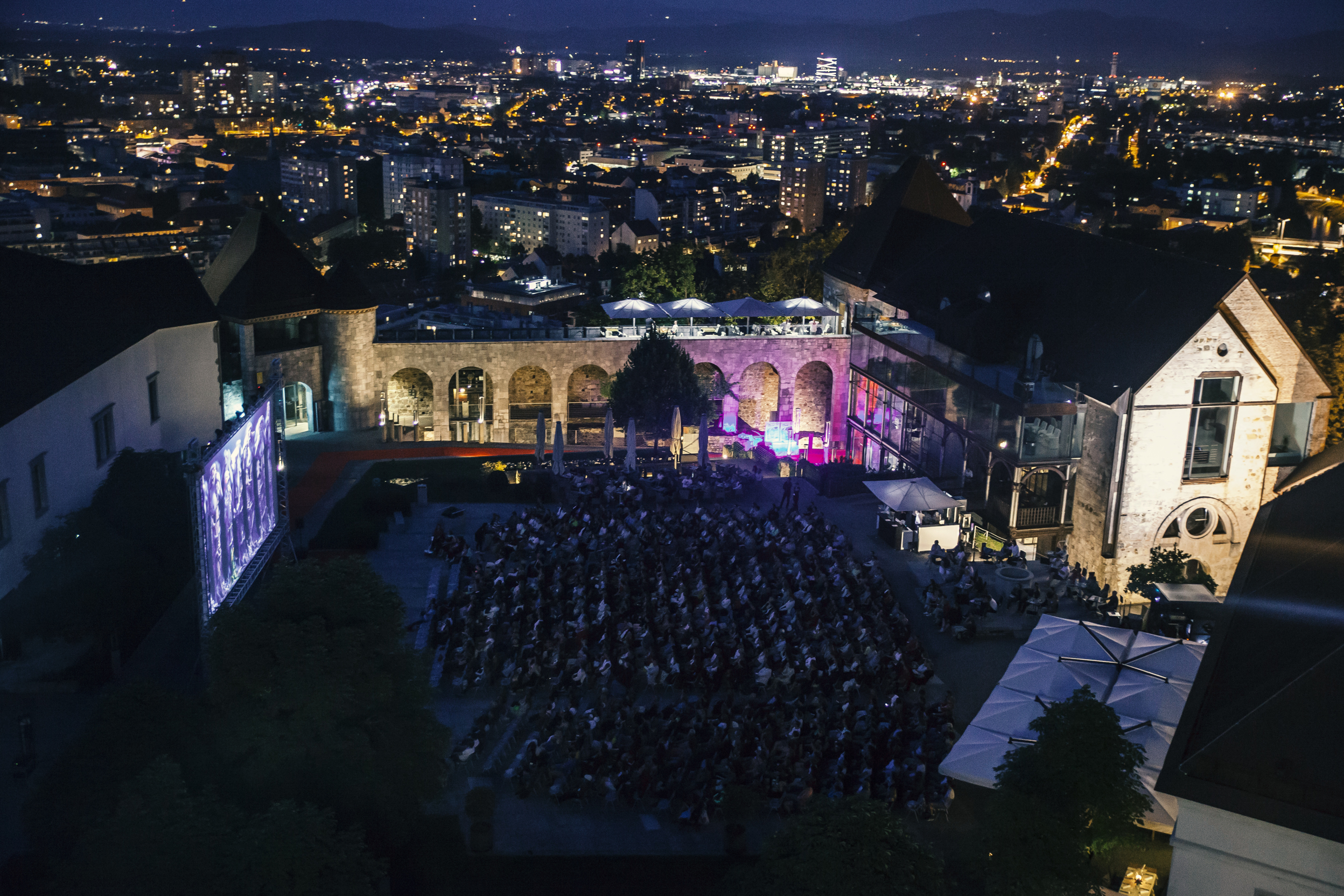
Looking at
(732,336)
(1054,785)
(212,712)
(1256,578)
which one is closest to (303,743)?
(212,712)

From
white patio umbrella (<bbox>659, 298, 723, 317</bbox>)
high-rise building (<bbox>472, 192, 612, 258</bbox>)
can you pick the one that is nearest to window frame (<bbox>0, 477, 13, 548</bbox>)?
white patio umbrella (<bbox>659, 298, 723, 317</bbox>)

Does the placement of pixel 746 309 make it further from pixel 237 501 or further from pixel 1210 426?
pixel 237 501

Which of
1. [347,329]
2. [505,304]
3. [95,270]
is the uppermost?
[95,270]

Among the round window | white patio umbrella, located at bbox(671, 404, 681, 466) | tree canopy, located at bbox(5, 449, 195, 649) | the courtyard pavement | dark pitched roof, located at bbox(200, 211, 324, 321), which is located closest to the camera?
the courtyard pavement

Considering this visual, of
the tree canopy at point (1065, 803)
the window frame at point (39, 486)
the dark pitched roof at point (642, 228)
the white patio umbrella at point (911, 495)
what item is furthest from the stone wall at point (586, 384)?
the dark pitched roof at point (642, 228)

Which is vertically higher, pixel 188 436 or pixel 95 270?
pixel 95 270

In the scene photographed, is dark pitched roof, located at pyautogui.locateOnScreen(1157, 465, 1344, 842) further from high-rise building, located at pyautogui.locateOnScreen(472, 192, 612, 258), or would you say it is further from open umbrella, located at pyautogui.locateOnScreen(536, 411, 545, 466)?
high-rise building, located at pyautogui.locateOnScreen(472, 192, 612, 258)

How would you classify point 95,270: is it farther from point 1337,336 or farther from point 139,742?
point 1337,336
